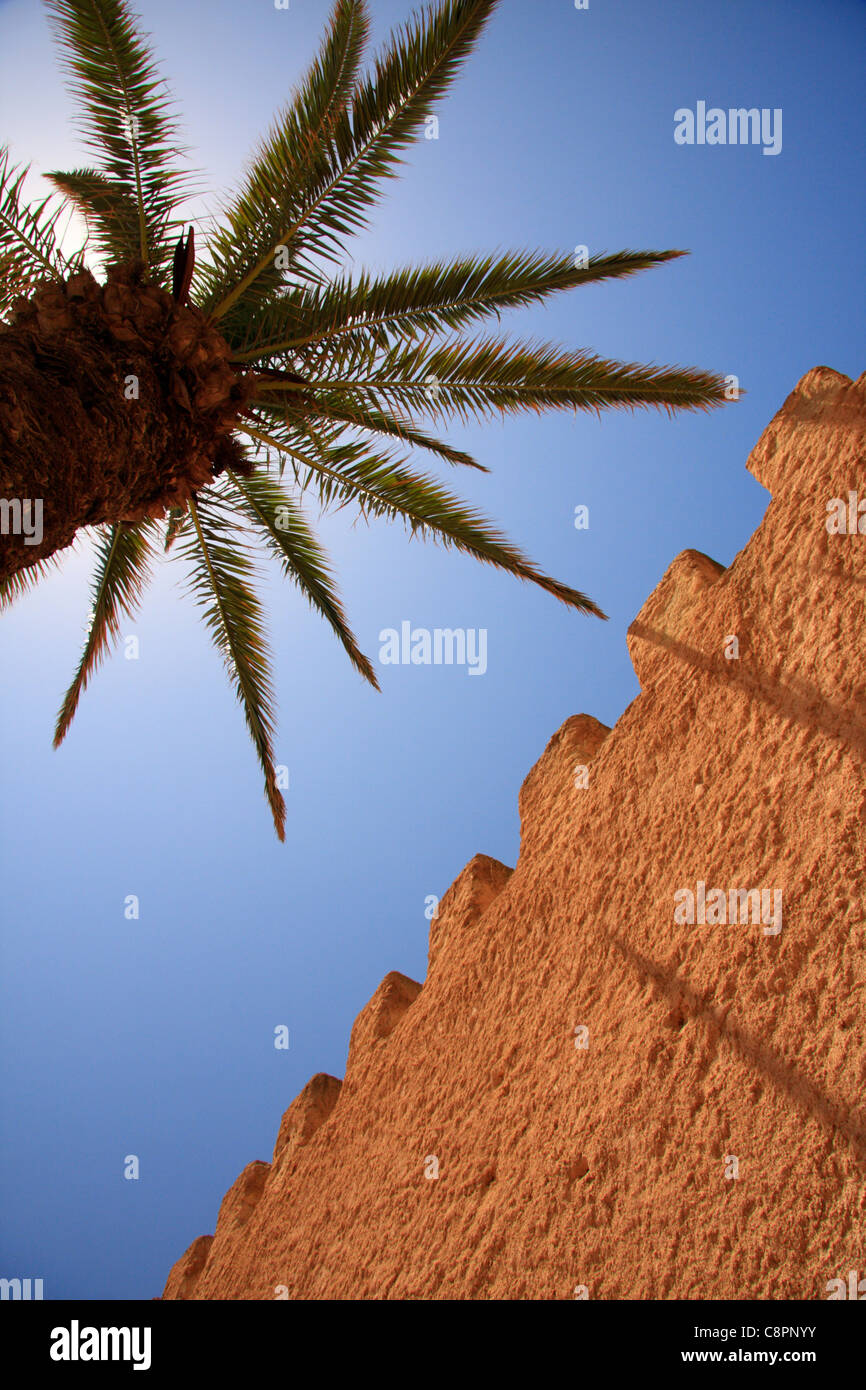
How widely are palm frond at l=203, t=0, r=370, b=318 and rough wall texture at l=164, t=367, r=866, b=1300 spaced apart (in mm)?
3503

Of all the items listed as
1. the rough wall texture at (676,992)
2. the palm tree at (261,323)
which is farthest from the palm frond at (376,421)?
the rough wall texture at (676,992)

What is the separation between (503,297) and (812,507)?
3217 mm

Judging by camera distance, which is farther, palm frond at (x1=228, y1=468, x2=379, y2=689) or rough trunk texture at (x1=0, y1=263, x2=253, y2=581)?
palm frond at (x1=228, y1=468, x2=379, y2=689)

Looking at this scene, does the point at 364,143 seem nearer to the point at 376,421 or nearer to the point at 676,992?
the point at 376,421

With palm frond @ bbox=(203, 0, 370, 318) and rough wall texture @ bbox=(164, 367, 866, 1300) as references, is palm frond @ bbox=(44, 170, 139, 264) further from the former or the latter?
rough wall texture @ bbox=(164, 367, 866, 1300)

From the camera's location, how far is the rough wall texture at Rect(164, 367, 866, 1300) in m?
2.91

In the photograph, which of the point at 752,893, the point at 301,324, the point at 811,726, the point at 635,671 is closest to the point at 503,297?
the point at 301,324

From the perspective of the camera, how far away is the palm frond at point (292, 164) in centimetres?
568

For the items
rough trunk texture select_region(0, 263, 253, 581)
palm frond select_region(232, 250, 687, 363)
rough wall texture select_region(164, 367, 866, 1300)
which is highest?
palm frond select_region(232, 250, 687, 363)

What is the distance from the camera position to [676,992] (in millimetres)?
3375

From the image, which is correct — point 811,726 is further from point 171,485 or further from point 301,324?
point 301,324

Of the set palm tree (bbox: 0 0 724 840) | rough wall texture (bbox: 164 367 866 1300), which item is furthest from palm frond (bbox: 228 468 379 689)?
rough wall texture (bbox: 164 367 866 1300)
